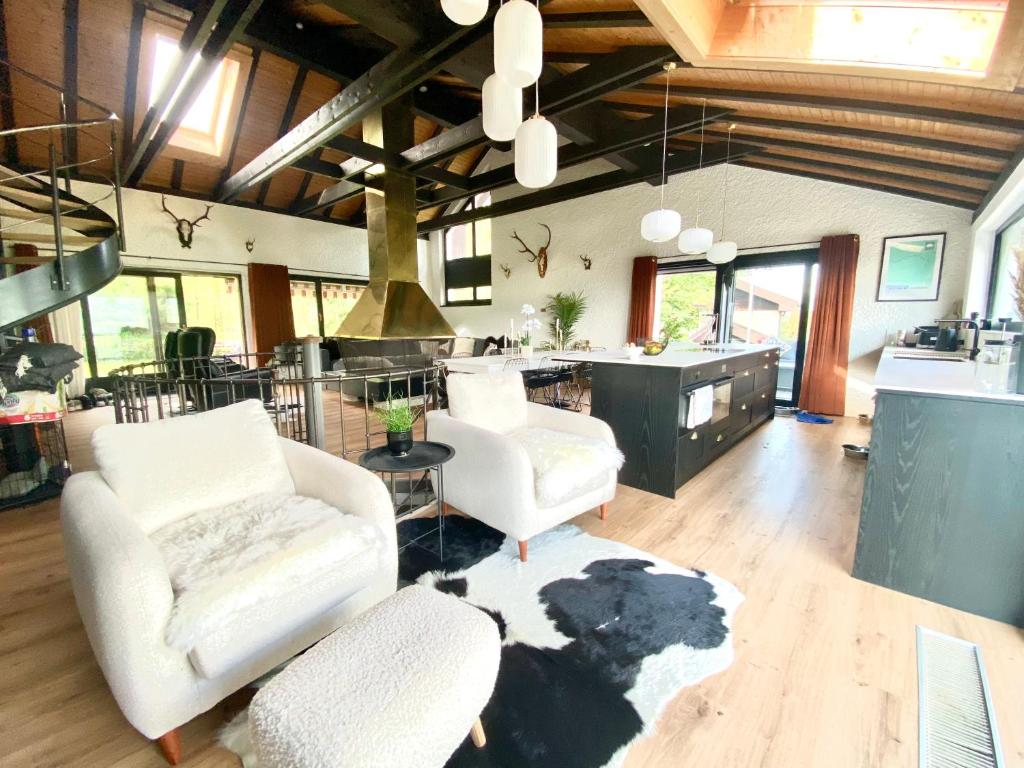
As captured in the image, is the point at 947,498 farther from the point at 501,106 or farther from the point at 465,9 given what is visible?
the point at 465,9

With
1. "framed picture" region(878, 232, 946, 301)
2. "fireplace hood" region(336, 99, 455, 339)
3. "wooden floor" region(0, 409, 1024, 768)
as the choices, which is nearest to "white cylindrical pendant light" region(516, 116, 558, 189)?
"wooden floor" region(0, 409, 1024, 768)

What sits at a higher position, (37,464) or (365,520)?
(365,520)

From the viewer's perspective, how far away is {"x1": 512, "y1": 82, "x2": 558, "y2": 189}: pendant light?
176 centimetres

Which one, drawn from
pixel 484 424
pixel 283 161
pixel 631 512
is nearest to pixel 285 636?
pixel 484 424

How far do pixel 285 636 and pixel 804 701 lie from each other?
1.59 metres

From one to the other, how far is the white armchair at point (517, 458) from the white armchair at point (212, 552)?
1.95 feet

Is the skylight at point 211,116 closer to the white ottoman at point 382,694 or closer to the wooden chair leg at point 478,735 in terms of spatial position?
the white ottoman at point 382,694

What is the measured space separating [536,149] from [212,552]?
1959mm

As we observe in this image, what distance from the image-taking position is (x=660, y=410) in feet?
8.50

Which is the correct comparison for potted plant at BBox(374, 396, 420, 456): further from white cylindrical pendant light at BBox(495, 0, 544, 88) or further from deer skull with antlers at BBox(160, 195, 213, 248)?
deer skull with antlers at BBox(160, 195, 213, 248)

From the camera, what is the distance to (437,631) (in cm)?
96

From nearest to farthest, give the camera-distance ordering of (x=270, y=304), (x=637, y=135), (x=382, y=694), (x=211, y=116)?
(x=382, y=694), (x=637, y=135), (x=211, y=116), (x=270, y=304)

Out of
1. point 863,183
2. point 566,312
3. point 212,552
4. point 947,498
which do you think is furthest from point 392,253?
point 863,183

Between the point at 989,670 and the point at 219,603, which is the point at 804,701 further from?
the point at 219,603
